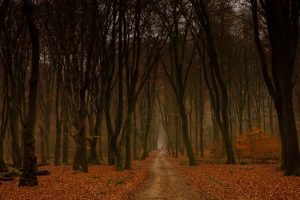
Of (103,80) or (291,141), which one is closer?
(291,141)

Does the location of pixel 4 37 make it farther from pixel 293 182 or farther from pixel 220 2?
pixel 293 182

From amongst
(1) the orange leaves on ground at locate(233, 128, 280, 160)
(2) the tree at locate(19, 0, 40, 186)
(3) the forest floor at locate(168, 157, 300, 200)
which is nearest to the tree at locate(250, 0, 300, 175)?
(3) the forest floor at locate(168, 157, 300, 200)

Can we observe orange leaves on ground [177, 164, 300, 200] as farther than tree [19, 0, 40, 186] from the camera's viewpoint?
No

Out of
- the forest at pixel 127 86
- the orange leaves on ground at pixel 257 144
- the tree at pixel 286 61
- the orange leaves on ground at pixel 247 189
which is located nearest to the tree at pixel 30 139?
the forest at pixel 127 86

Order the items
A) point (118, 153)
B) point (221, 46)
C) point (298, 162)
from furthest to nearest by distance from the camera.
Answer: point (221, 46) < point (118, 153) < point (298, 162)

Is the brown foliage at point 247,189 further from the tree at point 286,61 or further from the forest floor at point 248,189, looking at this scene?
the tree at point 286,61

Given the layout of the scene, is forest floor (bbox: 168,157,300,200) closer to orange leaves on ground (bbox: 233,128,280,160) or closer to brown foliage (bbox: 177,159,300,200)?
brown foliage (bbox: 177,159,300,200)

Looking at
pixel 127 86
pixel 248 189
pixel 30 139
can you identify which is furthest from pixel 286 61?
pixel 30 139

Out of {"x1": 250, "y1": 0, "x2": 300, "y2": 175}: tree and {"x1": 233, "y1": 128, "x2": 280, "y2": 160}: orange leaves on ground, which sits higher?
{"x1": 250, "y1": 0, "x2": 300, "y2": 175}: tree

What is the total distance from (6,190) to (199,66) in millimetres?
29903

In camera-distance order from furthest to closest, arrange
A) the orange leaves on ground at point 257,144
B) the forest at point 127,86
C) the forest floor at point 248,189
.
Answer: the orange leaves on ground at point 257,144 < the forest at point 127,86 < the forest floor at point 248,189

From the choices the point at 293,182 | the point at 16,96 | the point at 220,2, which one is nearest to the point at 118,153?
the point at 16,96

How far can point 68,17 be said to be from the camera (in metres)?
24.8

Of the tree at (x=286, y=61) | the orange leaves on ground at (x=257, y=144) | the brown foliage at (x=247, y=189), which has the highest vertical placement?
the tree at (x=286, y=61)
